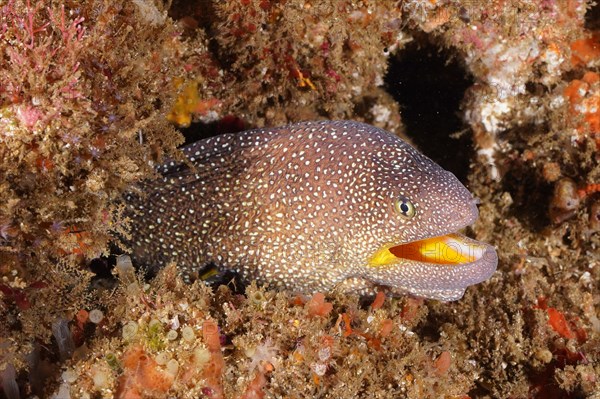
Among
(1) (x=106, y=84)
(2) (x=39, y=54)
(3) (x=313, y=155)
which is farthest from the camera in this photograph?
(3) (x=313, y=155)

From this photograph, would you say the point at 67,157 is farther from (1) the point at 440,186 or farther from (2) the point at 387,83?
(2) the point at 387,83

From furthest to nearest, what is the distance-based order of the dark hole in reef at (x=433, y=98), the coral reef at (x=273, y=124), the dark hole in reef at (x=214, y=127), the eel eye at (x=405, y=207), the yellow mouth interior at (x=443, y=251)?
the dark hole in reef at (x=433, y=98) → the dark hole in reef at (x=214, y=127) → the yellow mouth interior at (x=443, y=251) → the eel eye at (x=405, y=207) → the coral reef at (x=273, y=124)

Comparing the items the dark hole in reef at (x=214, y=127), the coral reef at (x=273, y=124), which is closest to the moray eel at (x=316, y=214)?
the coral reef at (x=273, y=124)

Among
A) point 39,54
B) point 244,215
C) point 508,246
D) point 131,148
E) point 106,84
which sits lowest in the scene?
point 508,246

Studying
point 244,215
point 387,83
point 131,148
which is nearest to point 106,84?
point 131,148

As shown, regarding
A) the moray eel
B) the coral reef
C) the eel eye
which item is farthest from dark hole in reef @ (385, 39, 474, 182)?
the eel eye

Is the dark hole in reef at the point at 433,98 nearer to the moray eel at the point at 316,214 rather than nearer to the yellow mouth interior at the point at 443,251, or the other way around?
the yellow mouth interior at the point at 443,251

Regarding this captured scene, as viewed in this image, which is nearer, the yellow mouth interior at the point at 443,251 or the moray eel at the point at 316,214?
the moray eel at the point at 316,214
